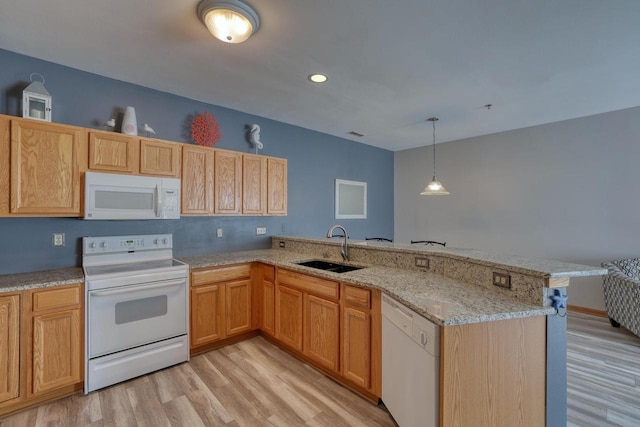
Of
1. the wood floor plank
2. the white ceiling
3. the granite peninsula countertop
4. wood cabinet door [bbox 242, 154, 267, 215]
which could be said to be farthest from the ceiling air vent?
the wood floor plank

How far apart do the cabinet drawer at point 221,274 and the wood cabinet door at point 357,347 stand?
1.37 m

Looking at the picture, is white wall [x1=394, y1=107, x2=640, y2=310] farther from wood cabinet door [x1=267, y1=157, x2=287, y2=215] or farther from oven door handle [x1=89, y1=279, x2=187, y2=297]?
oven door handle [x1=89, y1=279, x2=187, y2=297]

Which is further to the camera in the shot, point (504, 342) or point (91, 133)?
point (91, 133)

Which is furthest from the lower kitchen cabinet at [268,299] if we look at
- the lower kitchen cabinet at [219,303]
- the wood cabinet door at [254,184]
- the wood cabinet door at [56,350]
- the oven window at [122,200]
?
the wood cabinet door at [56,350]

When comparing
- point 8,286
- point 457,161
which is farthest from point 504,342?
point 457,161

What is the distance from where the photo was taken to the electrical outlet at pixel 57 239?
102 inches

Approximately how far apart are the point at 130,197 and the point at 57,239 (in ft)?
2.38

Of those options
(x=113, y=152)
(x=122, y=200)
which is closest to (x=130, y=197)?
(x=122, y=200)

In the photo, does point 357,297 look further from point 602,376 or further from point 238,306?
point 602,376

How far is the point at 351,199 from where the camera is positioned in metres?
5.50

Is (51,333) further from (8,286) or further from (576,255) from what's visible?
(576,255)

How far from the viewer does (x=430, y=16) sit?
1.96m

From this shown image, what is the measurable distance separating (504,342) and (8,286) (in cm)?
319

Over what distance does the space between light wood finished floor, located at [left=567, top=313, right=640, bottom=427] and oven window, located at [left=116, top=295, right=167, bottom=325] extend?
3.23m
